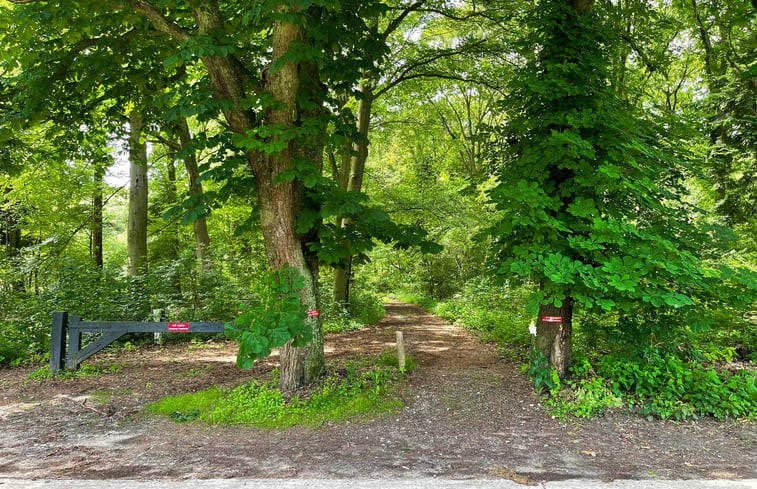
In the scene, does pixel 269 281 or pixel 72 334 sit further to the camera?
pixel 72 334

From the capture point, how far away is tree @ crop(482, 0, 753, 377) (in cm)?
489

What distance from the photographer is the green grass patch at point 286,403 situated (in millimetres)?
5188

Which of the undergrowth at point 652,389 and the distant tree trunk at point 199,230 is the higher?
the distant tree trunk at point 199,230

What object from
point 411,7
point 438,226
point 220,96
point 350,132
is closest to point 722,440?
point 350,132

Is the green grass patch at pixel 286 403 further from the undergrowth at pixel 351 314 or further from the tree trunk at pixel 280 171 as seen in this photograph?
the undergrowth at pixel 351 314

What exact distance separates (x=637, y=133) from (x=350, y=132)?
363cm

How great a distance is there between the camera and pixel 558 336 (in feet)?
19.4

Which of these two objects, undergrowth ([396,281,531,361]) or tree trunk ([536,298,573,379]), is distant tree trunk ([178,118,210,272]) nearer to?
undergrowth ([396,281,531,361])

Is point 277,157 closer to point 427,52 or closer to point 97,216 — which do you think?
point 427,52

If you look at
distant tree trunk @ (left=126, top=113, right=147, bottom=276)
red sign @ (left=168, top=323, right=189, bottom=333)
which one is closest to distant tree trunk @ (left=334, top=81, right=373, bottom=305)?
red sign @ (left=168, top=323, right=189, bottom=333)

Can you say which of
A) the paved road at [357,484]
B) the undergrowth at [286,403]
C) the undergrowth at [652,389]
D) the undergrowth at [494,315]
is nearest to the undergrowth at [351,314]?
the undergrowth at [494,315]

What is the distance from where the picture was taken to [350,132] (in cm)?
605

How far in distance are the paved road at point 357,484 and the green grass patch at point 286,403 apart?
56.7 inches

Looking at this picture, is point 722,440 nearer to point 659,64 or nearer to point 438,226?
point 659,64
